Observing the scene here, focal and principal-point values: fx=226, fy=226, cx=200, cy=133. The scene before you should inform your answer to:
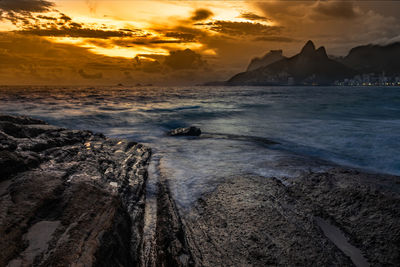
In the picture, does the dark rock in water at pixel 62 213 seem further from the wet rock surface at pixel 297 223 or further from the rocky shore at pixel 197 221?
the wet rock surface at pixel 297 223

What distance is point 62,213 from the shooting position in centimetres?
290

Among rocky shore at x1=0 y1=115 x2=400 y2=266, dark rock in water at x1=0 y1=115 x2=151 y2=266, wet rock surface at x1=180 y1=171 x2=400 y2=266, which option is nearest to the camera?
dark rock in water at x1=0 y1=115 x2=151 y2=266

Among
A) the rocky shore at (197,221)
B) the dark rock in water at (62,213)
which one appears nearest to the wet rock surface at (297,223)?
the rocky shore at (197,221)

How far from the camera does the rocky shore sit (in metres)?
2.55

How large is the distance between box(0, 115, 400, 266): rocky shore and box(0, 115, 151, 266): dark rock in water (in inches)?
0.5

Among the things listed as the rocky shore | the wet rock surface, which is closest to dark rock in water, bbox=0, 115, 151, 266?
the rocky shore

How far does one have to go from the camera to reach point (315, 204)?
3.94m

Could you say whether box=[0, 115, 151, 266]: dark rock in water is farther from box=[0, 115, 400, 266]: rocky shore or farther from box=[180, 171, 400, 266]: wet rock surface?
box=[180, 171, 400, 266]: wet rock surface

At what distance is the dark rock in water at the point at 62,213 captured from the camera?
2336 millimetres

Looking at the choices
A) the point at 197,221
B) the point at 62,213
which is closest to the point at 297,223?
the point at 197,221

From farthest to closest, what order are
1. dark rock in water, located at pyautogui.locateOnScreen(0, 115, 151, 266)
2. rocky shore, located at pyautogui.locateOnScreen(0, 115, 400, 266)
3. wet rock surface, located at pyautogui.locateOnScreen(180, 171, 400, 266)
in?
wet rock surface, located at pyautogui.locateOnScreen(180, 171, 400, 266) → rocky shore, located at pyautogui.locateOnScreen(0, 115, 400, 266) → dark rock in water, located at pyautogui.locateOnScreen(0, 115, 151, 266)

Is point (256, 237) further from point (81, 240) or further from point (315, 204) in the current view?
point (81, 240)

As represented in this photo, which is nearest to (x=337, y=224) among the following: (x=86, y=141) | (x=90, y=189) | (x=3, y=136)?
(x=90, y=189)

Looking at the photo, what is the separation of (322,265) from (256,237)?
0.83 meters
